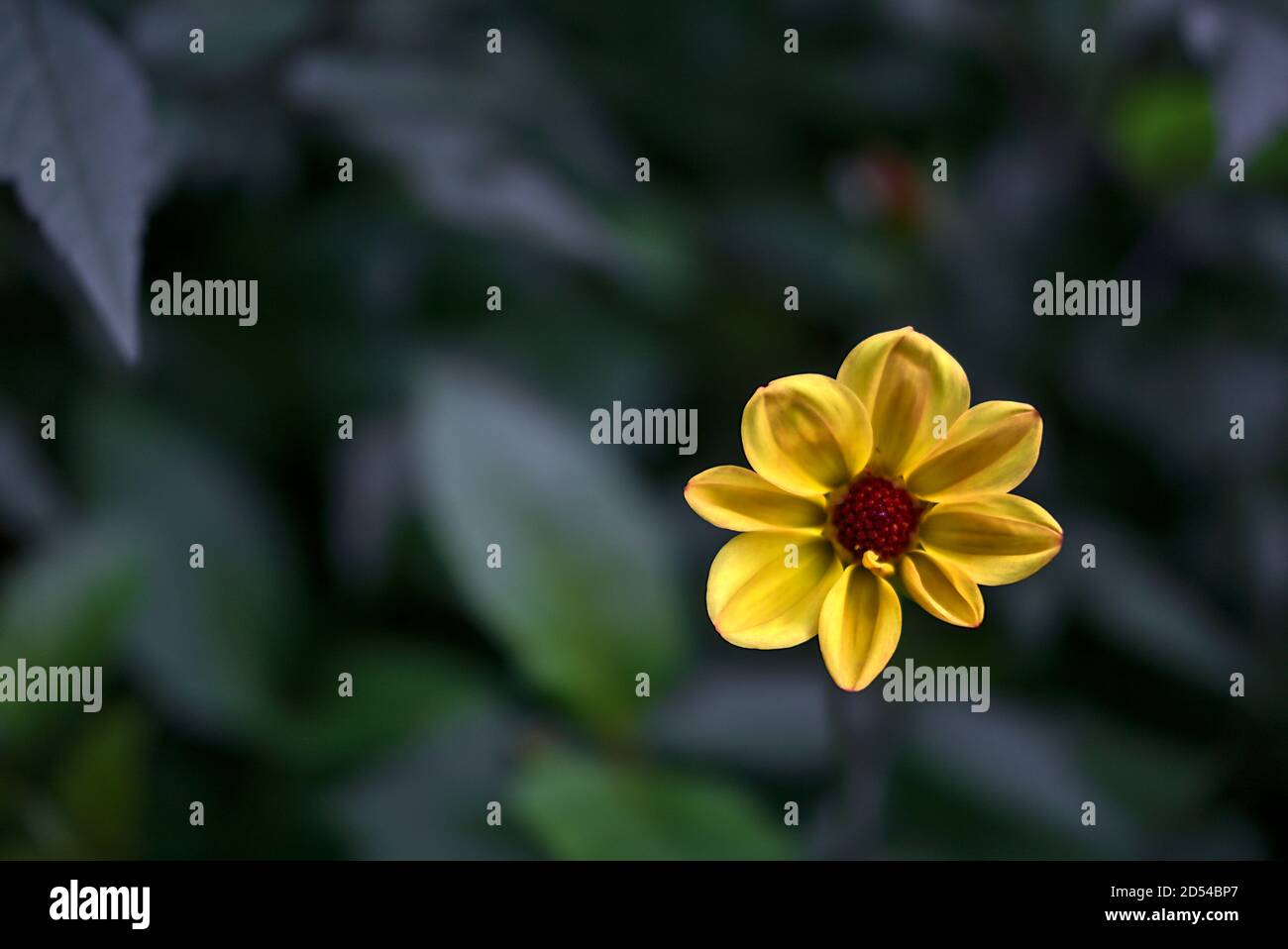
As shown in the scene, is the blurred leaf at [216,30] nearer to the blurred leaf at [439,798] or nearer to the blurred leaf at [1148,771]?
the blurred leaf at [439,798]

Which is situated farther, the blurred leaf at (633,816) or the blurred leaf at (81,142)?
the blurred leaf at (633,816)

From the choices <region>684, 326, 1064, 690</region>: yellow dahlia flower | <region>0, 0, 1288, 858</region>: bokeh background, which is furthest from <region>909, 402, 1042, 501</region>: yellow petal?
<region>0, 0, 1288, 858</region>: bokeh background

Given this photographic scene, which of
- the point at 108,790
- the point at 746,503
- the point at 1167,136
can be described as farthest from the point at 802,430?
the point at 1167,136

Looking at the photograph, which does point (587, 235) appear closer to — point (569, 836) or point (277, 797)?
point (569, 836)

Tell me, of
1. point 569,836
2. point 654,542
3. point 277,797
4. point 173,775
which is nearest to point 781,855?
point 569,836

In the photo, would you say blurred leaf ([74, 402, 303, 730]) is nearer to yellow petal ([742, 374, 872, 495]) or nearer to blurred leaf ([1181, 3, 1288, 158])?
yellow petal ([742, 374, 872, 495])

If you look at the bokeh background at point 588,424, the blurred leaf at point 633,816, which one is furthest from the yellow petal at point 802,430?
the blurred leaf at point 633,816

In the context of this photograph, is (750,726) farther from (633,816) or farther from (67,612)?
(67,612)
